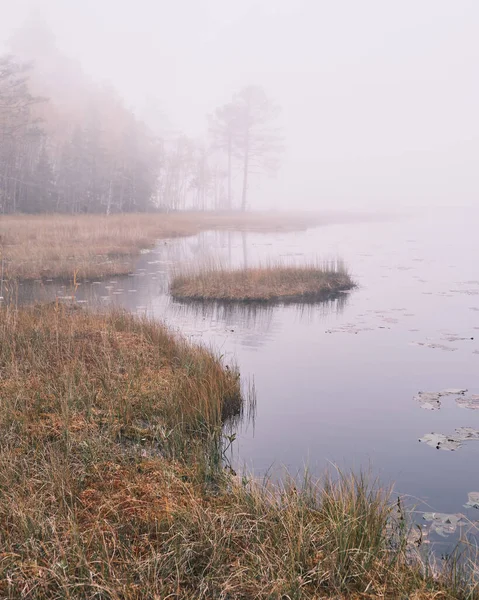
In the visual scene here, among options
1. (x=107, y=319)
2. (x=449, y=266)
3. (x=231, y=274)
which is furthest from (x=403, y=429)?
(x=449, y=266)

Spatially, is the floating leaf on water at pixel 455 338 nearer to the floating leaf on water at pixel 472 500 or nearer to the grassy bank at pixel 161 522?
the floating leaf on water at pixel 472 500

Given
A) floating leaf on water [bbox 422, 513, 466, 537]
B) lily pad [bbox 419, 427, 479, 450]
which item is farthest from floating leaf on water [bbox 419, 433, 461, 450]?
floating leaf on water [bbox 422, 513, 466, 537]

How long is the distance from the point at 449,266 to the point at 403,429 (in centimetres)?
1825

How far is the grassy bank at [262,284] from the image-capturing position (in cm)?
1588

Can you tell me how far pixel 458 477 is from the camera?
5.77 m

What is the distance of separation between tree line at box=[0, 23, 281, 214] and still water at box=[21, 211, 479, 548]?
2410 cm

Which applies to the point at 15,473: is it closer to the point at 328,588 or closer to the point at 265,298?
the point at 328,588

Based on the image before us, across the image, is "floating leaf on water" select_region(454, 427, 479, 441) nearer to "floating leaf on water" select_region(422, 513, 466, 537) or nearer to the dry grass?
"floating leaf on water" select_region(422, 513, 466, 537)

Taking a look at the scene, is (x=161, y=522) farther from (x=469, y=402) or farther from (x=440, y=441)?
(x=469, y=402)

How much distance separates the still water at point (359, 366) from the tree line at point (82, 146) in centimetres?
2410

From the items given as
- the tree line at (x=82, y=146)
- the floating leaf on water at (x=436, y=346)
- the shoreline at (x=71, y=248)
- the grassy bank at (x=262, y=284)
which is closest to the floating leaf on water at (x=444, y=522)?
the floating leaf on water at (x=436, y=346)

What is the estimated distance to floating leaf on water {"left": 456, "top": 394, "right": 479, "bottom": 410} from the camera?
26.0ft

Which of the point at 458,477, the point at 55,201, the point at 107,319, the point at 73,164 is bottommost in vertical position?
the point at 458,477

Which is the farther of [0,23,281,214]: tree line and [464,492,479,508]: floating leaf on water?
[0,23,281,214]: tree line
